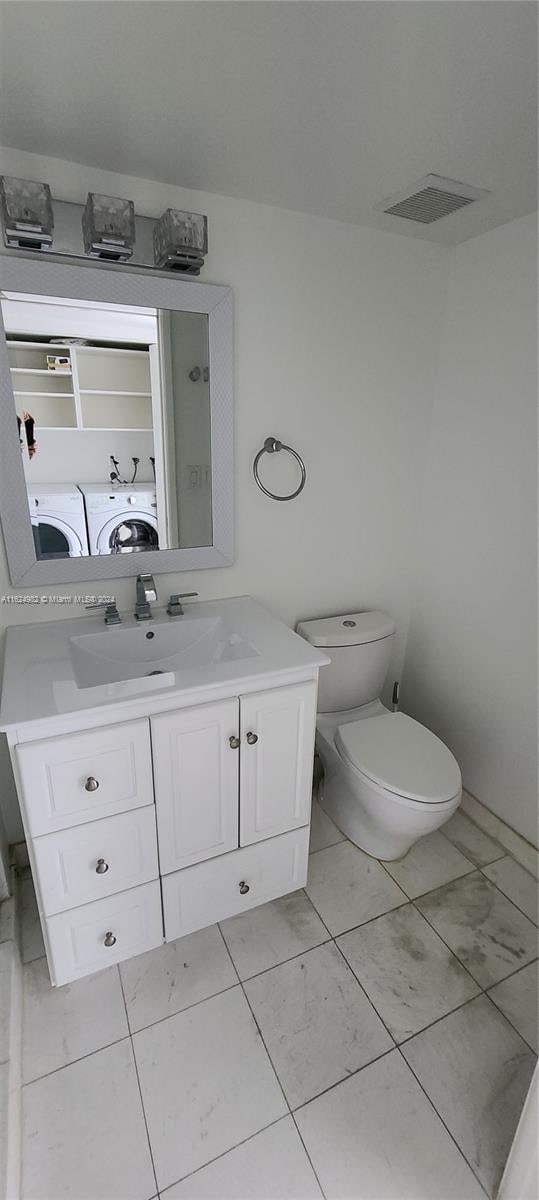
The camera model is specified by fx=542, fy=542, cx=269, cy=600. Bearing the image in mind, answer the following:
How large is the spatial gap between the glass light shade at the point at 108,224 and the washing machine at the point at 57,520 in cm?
59

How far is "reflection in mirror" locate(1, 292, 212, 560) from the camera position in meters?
1.37

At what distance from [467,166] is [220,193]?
632 millimetres

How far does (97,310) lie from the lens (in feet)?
4.60

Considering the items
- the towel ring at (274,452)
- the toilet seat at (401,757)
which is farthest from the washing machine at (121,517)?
the toilet seat at (401,757)

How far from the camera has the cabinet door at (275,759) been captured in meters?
1.39

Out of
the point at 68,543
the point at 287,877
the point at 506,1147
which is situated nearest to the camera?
the point at 506,1147

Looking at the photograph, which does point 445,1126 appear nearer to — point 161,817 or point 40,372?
point 161,817

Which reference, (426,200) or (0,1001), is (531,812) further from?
(426,200)

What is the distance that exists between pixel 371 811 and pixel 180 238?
5.53ft

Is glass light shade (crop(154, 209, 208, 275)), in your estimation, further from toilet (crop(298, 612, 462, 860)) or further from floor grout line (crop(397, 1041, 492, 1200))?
floor grout line (crop(397, 1041, 492, 1200))

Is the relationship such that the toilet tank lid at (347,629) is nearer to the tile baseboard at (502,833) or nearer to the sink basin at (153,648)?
the sink basin at (153,648)

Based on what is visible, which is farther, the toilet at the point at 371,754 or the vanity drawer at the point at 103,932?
the toilet at the point at 371,754

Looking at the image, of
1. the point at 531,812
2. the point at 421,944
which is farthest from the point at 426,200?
the point at 421,944

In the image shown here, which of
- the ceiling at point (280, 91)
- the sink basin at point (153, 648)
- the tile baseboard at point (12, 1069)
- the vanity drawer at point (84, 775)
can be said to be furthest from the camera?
the sink basin at point (153, 648)
